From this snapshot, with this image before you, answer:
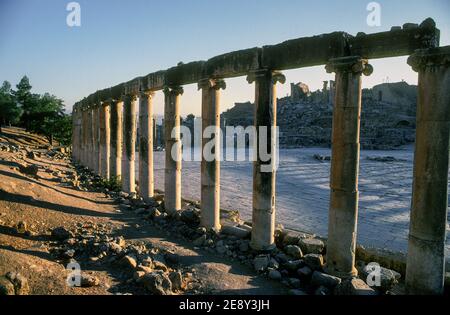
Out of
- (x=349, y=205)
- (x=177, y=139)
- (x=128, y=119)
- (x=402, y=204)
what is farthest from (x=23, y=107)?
(x=349, y=205)

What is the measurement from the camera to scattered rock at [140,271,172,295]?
683 cm

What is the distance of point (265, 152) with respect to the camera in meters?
9.56

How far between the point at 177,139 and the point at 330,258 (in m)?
6.80

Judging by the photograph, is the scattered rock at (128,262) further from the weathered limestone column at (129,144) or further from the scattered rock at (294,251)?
the weathered limestone column at (129,144)

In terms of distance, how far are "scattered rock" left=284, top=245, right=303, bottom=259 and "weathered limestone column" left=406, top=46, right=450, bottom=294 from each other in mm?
2745

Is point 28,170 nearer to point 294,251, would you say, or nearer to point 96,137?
point 96,137

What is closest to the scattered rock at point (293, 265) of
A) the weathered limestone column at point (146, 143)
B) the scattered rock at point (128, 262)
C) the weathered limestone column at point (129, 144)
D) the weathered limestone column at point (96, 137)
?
the scattered rock at point (128, 262)

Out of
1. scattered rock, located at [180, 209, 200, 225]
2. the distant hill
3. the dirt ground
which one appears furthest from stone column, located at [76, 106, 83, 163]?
the distant hill

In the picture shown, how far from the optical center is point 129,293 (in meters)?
6.81

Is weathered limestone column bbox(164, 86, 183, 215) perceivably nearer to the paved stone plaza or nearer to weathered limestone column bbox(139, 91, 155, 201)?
weathered limestone column bbox(139, 91, 155, 201)

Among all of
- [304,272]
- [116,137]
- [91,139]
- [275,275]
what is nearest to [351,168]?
[304,272]

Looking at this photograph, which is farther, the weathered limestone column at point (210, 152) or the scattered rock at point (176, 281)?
the weathered limestone column at point (210, 152)

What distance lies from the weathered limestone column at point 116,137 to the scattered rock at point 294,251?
443 inches

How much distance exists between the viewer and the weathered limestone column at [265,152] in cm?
954
